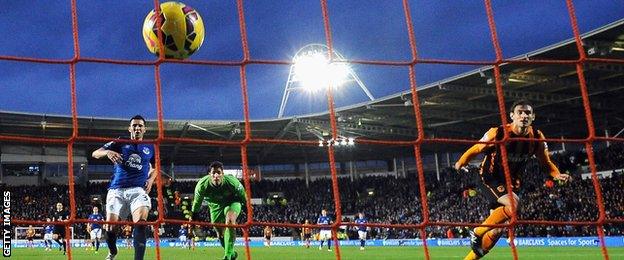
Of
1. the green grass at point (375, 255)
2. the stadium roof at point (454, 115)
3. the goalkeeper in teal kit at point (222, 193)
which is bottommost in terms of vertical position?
the green grass at point (375, 255)

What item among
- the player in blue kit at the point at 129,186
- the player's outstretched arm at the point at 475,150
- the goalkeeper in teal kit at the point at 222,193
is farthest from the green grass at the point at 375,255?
the player's outstretched arm at the point at 475,150

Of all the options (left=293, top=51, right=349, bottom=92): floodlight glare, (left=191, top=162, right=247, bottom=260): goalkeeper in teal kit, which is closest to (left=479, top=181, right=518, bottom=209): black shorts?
(left=191, top=162, right=247, bottom=260): goalkeeper in teal kit

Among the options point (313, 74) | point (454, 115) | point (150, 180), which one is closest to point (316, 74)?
point (313, 74)

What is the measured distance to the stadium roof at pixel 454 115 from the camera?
A: 970 inches

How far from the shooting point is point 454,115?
33656mm

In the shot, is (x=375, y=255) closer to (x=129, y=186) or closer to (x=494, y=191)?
(x=494, y=191)

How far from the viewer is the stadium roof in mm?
24641

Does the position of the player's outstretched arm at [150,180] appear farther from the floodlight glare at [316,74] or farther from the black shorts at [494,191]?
the floodlight glare at [316,74]

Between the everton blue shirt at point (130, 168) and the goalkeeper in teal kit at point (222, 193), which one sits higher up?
the everton blue shirt at point (130, 168)

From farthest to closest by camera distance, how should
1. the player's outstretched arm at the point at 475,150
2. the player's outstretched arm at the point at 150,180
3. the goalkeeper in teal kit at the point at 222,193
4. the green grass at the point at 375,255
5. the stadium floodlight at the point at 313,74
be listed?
1. the stadium floodlight at the point at 313,74
2. the green grass at the point at 375,255
3. the goalkeeper in teal kit at the point at 222,193
4. the player's outstretched arm at the point at 150,180
5. the player's outstretched arm at the point at 475,150

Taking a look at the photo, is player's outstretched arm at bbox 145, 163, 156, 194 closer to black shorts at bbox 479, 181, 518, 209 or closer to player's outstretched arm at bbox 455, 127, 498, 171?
player's outstretched arm at bbox 455, 127, 498, 171

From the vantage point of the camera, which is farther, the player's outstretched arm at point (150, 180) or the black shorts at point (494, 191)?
the player's outstretched arm at point (150, 180)

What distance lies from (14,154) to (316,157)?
21.2 m

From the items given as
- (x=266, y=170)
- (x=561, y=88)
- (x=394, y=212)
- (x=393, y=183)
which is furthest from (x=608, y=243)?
(x=266, y=170)
